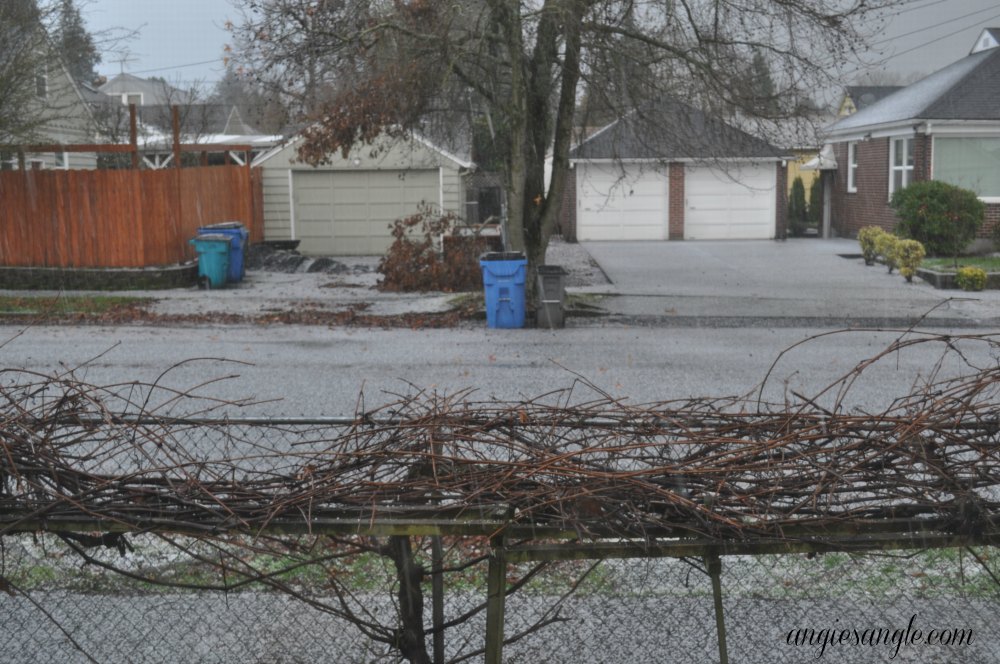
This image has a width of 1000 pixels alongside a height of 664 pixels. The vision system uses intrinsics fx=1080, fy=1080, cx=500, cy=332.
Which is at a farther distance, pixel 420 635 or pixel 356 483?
Answer: pixel 420 635

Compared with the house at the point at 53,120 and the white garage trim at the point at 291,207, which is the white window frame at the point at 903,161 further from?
the house at the point at 53,120

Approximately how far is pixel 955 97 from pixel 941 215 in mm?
5032

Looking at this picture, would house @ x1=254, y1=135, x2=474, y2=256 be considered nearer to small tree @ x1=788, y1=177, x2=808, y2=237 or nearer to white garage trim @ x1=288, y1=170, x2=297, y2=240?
white garage trim @ x1=288, y1=170, x2=297, y2=240

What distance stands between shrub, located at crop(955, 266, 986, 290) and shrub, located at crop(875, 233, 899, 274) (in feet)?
8.10

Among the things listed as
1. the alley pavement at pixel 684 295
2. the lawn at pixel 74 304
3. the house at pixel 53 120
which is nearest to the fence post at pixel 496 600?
the alley pavement at pixel 684 295

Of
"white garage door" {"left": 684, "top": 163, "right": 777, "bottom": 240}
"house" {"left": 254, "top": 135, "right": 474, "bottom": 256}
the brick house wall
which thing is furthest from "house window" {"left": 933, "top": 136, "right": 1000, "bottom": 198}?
"house" {"left": 254, "top": 135, "right": 474, "bottom": 256}

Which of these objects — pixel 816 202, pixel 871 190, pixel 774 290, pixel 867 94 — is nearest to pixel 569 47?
pixel 774 290

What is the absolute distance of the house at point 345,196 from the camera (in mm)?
29938

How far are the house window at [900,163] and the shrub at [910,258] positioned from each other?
7.29 m

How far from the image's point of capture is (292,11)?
16125mm

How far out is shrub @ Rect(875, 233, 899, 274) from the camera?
22.9m

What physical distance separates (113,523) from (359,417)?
1.01m

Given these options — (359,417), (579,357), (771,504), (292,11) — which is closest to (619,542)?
→ (771,504)

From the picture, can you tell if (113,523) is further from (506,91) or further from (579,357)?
(506,91)
